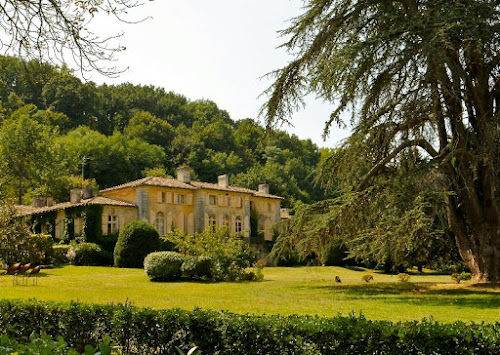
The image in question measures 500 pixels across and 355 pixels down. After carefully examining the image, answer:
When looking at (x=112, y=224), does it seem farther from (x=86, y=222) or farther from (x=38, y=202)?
(x=38, y=202)

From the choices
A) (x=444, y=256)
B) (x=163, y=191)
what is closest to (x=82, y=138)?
(x=163, y=191)

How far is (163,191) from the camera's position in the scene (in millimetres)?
39750

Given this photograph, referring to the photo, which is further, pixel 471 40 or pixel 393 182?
pixel 393 182

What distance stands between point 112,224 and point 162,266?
15377 mm

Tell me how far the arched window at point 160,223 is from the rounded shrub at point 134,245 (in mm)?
8300

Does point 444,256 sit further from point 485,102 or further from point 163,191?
point 163,191

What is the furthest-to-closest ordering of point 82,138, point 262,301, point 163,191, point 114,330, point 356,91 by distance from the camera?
1. point 82,138
2. point 163,191
3. point 356,91
4. point 262,301
5. point 114,330

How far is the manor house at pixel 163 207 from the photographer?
119 ft

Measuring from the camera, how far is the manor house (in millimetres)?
36312

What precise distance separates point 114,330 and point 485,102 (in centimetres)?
1474

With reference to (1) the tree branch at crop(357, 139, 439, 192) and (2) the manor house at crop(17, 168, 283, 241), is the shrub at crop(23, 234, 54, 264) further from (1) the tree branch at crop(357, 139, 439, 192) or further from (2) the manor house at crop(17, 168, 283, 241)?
(1) the tree branch at crop(357, 139, 439, 192)

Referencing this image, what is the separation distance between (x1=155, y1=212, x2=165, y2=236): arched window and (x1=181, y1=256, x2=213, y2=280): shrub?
55.3ft

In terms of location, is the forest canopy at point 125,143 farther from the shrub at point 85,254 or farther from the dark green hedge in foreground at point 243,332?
the dark green hedge in foreground at point 243,332

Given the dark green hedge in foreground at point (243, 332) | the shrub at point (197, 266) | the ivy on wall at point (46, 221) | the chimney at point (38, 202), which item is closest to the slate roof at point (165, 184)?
the chimney at point (38, 202)
